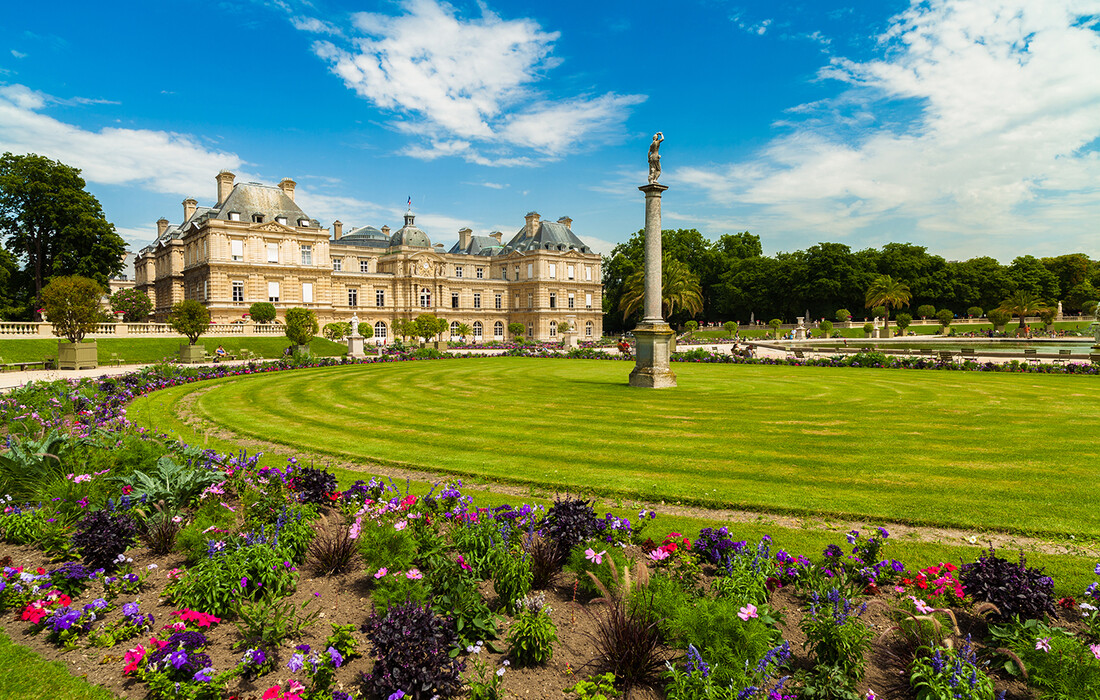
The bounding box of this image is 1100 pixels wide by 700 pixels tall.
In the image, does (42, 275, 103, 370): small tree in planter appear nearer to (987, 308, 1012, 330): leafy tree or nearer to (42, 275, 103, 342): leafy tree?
(42, 275, 103, 342): leafy tree

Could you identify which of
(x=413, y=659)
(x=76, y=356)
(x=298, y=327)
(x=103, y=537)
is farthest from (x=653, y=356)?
(x=76, y=356)

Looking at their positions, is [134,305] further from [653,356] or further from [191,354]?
[653,356]

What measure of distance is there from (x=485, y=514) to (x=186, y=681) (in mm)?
2435

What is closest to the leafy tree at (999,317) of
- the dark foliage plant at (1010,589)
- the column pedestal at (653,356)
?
the column pedestal at (653,356)

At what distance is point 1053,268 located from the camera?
8031cm

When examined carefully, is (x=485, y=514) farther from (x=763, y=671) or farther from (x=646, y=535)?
(x=763, y=671)

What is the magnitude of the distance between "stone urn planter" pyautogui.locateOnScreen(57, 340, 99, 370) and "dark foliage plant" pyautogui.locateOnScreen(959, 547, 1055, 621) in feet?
101

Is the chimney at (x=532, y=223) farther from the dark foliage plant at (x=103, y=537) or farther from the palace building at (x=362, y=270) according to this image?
the dark foliage plant at (x=103, y=537)

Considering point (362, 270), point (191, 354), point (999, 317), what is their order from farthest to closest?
point (362, 270)
point (999, 317)
point (191, 354)

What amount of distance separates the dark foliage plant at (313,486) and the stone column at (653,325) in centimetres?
1211

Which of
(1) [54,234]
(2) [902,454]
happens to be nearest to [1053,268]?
(2) [902,454]

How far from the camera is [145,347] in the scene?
3475cm

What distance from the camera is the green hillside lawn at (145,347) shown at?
2972 cm

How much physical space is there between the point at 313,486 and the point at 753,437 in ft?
24.9
